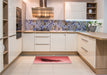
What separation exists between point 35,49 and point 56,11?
1.83 meters

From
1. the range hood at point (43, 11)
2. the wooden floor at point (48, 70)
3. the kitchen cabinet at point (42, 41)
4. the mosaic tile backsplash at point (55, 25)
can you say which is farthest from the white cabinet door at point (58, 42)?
the wooden floor at point (48, 70)

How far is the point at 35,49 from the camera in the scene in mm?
6172

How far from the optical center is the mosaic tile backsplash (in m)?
6.78

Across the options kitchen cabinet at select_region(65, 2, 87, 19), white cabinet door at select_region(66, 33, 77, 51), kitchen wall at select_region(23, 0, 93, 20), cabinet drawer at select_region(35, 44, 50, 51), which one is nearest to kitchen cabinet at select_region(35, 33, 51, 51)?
cabinet drawer at select_region(35, 44, 50, 51)

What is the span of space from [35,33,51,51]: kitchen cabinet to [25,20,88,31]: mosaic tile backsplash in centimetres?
63

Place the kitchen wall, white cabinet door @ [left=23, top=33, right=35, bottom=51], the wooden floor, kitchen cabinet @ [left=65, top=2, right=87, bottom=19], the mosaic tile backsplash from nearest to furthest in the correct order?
1. the wooden floor
2. white cabinet door @ [left=23, top=33, right=35, bottom=51]
3. kitchen cabinet @ [left=65, top=2, right=87, bottom=19]
4. the kitchen wall
5. the mosaic tile backsplash

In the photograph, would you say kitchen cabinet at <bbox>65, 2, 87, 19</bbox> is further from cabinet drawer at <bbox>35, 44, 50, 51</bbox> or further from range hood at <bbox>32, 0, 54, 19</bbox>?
cabinet drawer at <bbox>35, 44, 50, 51</bbox>

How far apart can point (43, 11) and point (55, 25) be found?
89 centimetres

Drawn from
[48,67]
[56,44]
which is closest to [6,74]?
[48,67]

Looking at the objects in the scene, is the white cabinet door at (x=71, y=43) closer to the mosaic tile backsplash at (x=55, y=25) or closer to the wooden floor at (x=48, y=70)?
the mosaic tile backsplash at (x=55, y=25)

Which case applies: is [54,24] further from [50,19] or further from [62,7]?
[62,7]

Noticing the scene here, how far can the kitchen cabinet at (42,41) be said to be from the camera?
20.2 ft

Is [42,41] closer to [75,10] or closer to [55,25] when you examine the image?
[55,25]

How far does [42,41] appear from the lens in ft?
20.2
